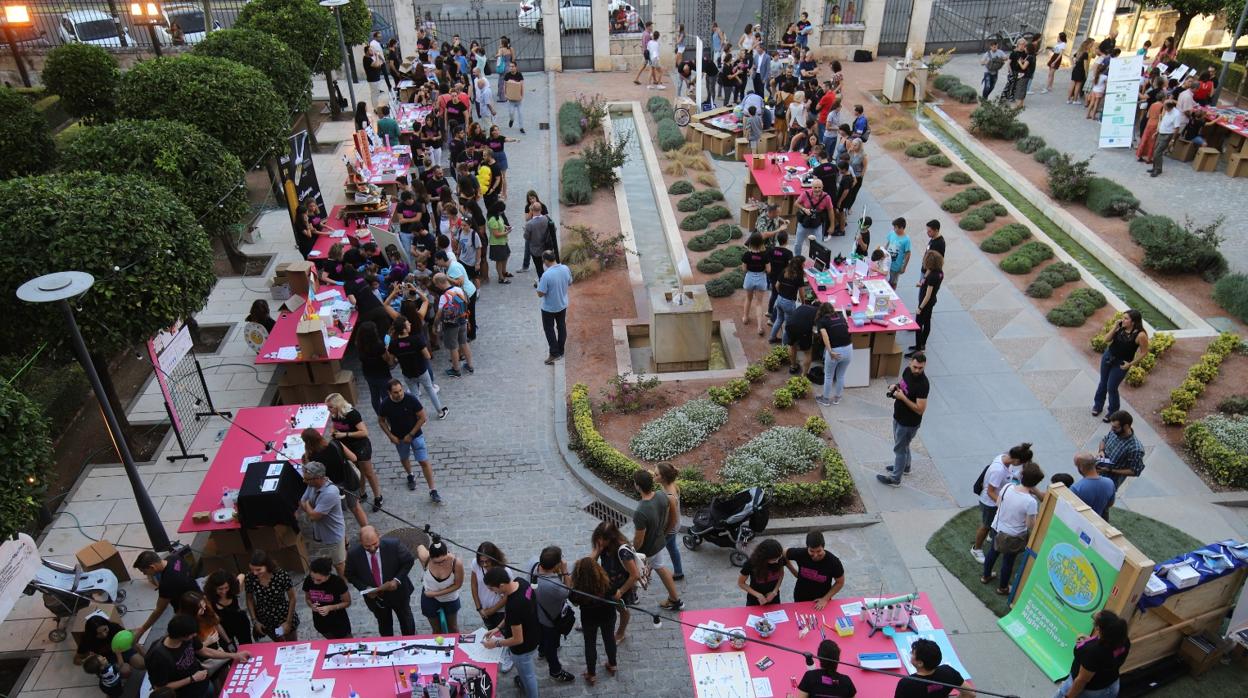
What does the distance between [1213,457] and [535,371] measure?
8791 mm

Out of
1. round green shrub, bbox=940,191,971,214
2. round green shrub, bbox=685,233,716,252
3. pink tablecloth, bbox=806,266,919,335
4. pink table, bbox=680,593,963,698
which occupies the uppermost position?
pink tablecloth, bbox=806,266,919,335

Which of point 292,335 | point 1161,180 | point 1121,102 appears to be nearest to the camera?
point 292,335

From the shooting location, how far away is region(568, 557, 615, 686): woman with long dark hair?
284 inches

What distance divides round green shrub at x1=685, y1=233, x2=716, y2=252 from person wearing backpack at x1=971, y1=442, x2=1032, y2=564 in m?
8.35

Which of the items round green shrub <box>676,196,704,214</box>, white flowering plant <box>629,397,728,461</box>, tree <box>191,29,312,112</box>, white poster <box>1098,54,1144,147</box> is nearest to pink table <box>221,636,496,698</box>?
white flowering plant <box>629,397,728,461</box>

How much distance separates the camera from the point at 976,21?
3017 cm

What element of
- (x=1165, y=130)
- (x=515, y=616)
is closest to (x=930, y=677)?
(x=515, y=616)

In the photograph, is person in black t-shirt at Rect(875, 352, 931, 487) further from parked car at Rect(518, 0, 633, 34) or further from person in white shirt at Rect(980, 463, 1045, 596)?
parked car at Rect(518, 0, 633, 34)

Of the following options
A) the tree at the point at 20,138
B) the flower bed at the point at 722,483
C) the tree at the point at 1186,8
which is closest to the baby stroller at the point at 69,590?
the flower bed at the point at 722,483

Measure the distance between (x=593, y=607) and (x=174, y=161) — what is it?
28.8 ft

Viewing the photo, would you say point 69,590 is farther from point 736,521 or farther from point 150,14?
point 150,14

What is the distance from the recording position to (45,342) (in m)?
8.80

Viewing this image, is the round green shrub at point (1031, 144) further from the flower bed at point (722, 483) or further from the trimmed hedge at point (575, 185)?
the flower bed at point (722, 483)

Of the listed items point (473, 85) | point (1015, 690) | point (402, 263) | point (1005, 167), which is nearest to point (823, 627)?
point (1015, 690)
